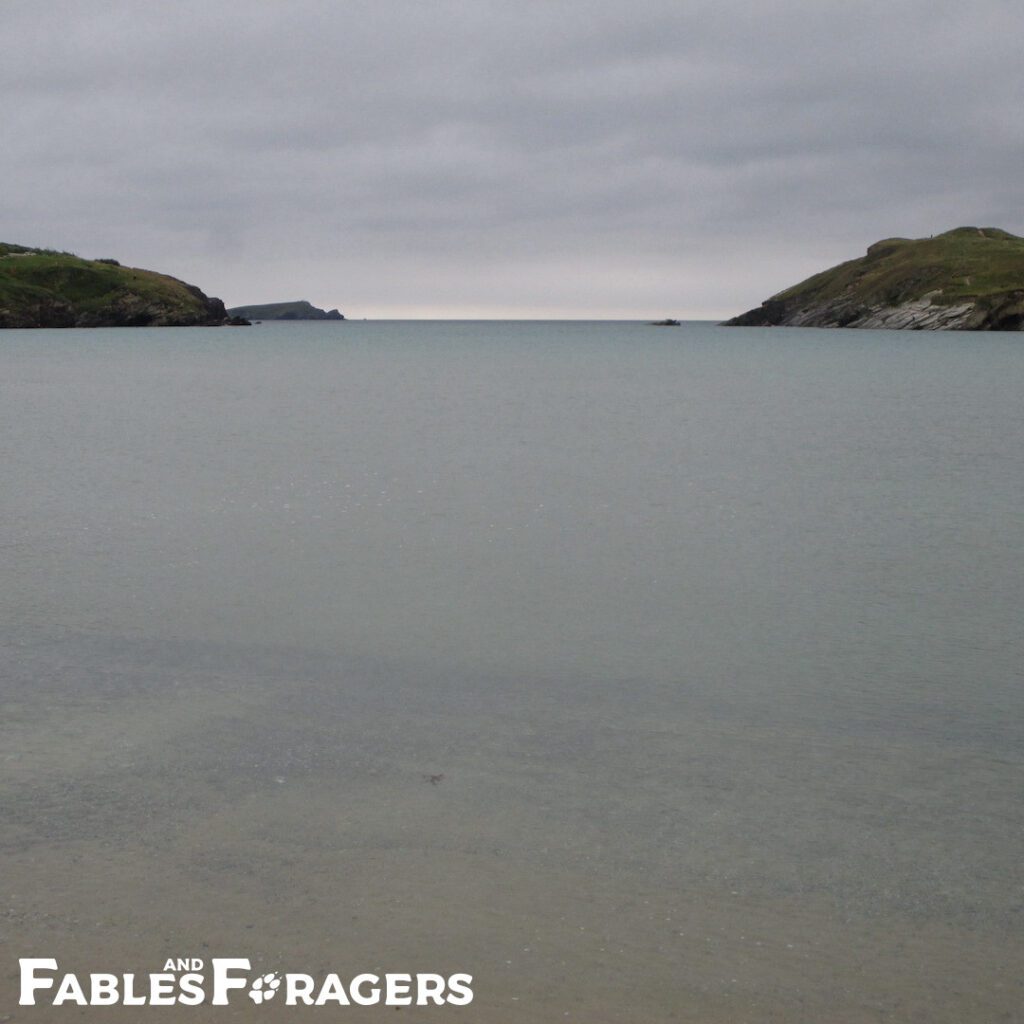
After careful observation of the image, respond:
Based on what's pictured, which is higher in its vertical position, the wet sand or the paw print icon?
the wet sand

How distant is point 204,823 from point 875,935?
17.8 feet

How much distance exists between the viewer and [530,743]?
10688 millimetres

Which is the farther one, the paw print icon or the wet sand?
the wet sand

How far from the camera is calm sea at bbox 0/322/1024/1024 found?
714 cm

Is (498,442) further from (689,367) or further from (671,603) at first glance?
(689,367)

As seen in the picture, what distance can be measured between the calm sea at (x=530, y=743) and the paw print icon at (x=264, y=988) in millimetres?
93

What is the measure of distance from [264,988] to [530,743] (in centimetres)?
441

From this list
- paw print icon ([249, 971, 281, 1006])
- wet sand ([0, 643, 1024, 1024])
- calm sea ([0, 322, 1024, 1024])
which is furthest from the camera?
calm sea ([0, 322, 1024, 1024])

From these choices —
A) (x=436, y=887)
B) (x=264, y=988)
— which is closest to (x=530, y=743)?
(x=436, y=887)

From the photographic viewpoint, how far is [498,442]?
39.1m

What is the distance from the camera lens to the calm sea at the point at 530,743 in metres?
7.14

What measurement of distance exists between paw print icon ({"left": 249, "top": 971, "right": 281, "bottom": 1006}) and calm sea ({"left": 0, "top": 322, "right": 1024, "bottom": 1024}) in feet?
0.31

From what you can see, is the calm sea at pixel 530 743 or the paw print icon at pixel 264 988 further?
the calm sea at pixel 530 743

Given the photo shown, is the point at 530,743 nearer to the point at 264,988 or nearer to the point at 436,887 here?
the point at 436,887
